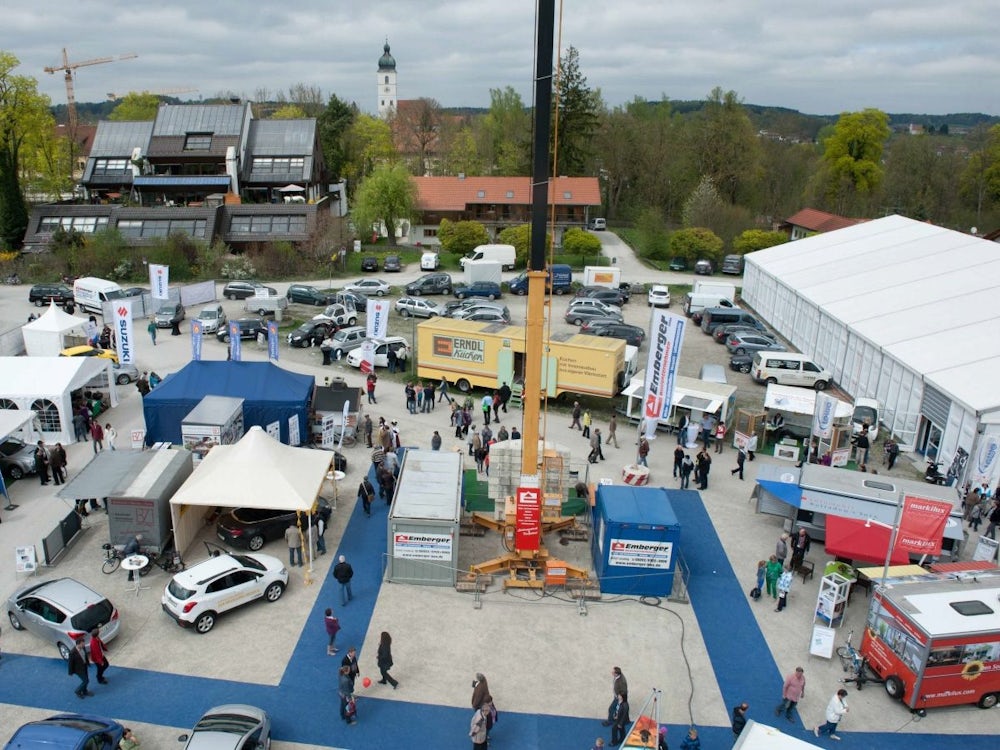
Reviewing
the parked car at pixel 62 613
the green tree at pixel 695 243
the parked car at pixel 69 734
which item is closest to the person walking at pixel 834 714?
the parked car at pixel 69 734

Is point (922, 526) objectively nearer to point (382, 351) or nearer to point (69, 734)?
point (69, 734)

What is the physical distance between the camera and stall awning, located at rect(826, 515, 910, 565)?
16.4m

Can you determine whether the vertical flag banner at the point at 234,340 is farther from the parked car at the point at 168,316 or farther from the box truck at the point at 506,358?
the parked car at the point at 168,316

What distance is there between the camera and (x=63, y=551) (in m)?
16.8

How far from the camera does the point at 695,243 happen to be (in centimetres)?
5631

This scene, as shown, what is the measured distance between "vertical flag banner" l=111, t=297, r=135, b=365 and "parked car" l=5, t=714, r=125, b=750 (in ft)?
56.7

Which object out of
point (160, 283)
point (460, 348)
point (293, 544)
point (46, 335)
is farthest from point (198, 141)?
point (293, 544)

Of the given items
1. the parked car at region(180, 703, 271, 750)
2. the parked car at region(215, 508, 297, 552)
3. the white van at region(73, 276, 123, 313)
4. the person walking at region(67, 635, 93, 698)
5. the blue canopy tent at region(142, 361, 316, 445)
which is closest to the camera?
the parked car at region(180, 703, 271, 750)

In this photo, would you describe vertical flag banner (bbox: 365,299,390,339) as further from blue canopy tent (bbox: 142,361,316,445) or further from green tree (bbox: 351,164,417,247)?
green tree (bbox: 351,164,417,247)

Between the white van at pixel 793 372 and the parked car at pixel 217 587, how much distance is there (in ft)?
72.3

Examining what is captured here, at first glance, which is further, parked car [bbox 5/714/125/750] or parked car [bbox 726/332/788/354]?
parked car [bbox 726/332/788/354]

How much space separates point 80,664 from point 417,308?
90.8ft

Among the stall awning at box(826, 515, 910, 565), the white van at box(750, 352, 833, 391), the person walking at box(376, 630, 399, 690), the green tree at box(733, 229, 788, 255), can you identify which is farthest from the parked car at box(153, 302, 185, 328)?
the green tree at box(733, 229, 788, 255)

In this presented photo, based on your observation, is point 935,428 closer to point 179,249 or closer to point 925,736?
point 925,736
